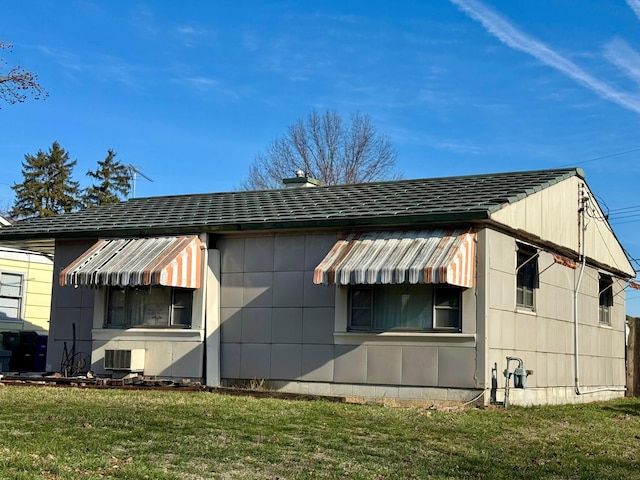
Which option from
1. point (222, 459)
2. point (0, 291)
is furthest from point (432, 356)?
point (0, 291)

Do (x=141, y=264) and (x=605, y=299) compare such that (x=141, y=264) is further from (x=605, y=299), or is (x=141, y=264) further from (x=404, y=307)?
(x=605, y=299)

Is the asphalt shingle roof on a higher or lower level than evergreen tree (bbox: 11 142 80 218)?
lower

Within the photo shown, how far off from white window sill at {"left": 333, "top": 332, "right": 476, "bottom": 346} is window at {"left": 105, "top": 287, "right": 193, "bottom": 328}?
133 inches

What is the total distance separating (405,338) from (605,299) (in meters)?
8.40

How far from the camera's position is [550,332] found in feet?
59.3

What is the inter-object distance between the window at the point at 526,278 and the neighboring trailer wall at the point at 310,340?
193cm

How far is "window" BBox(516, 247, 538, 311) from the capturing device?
17000mm

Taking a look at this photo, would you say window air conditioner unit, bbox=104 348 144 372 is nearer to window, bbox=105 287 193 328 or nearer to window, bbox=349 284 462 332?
window, bbox=105 287 193 328

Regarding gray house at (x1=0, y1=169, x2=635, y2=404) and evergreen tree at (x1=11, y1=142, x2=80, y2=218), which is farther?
evergreen tree at (x1=11, y1=142, x2=80, y2=218)

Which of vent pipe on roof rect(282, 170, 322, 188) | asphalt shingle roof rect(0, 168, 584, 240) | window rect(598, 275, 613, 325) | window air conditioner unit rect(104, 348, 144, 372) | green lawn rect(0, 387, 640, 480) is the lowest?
green lawn rect(0, 387, 640, 480)

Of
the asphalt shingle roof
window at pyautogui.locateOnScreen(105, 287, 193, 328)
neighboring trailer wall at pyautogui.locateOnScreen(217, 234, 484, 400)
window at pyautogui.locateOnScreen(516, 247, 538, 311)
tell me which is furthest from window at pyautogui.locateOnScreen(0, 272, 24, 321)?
window at pyautogui.locateOnScreen(516, 247, 538, 311)

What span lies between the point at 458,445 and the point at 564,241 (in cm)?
863

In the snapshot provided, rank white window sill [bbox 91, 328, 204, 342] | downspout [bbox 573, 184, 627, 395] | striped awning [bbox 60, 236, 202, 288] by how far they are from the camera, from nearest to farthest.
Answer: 1. striped awning [bbox 60, 236, 202, 288]
2. white window sill [bbox 91, 328, 204, 342]
3. downspout [bbox 573, 184, 627, 395]

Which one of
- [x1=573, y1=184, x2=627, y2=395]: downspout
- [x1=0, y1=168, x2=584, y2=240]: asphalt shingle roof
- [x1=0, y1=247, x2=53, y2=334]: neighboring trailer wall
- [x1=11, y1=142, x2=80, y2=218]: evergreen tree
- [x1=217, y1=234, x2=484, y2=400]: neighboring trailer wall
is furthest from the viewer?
[x1=11, y1=142, x2=80, y2=218]: evergreen tree
